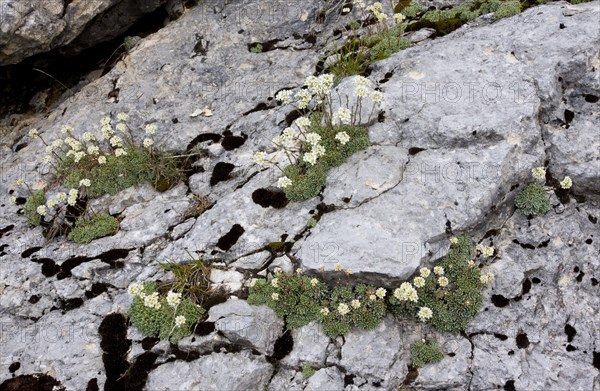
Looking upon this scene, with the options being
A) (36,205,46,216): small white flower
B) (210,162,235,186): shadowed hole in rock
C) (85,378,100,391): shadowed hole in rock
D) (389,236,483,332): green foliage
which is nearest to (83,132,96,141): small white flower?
(36,205,46,216): small white flower

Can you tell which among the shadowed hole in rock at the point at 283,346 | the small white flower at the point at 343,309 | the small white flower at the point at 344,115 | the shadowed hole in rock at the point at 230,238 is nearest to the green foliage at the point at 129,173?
the shadowed hole in rock at the point at 230,238

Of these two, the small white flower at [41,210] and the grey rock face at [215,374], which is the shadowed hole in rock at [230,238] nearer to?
the grey rock face at [215,374]

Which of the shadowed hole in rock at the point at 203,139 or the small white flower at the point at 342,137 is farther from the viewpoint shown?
the shadowed hole in rock at the point at 203,139

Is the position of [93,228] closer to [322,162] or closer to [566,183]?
[322,162]

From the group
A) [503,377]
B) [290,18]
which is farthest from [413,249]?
[290,18]

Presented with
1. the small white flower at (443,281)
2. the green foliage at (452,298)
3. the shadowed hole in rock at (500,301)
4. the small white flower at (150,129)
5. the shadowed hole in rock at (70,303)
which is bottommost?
the shadowed hole in rock at (500,301)

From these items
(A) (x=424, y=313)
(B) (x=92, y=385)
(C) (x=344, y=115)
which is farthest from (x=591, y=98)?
(B) (x=92, y=385)

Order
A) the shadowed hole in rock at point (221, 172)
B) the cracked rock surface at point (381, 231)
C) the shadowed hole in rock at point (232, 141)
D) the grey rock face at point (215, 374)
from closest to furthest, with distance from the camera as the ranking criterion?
the grey rock face at point (215, 374) < the cracked rock surface at point (381, 231) < the shadowed hole in rock at point (221, 172) < the shadowed hole in rock at point (232, 141)
